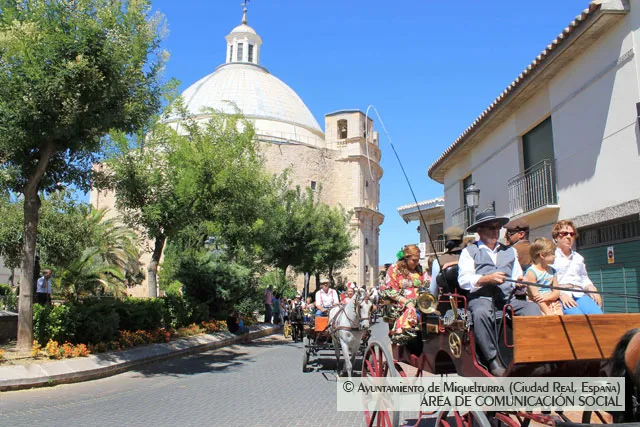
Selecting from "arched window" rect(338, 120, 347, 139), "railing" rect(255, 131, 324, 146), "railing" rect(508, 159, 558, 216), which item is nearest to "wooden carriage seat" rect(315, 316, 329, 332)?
"railing" rect(508, 159, 558, 216)

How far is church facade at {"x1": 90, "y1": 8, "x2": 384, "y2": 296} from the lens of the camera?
Result: 5288 cm

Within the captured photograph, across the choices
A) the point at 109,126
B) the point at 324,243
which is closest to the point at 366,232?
the point at 324,243

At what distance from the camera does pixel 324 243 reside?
31453 mm

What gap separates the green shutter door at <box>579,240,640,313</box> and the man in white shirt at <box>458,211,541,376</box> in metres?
6.03

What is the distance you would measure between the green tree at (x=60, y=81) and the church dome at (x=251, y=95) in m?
45.8

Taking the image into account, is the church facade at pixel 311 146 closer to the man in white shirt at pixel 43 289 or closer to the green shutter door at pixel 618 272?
the man in white shirt at pixel 43 289

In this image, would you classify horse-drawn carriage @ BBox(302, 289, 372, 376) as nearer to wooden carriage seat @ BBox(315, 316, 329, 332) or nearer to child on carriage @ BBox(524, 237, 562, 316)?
wooden carriage seat @ BBox(315, 316, 329, 332)

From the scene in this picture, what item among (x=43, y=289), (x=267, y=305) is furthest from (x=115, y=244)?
(x=43, y=289)

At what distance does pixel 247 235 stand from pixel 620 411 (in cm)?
1499

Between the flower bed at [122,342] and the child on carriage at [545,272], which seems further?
the flower bed at [122,342]

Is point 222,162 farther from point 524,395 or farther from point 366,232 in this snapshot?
point 366,232

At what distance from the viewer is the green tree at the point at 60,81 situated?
911cm

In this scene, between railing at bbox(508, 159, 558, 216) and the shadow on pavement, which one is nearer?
the shadow on pavement

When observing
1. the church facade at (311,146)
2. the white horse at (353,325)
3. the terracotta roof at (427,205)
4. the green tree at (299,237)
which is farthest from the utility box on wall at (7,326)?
the church facade at (311,146)
